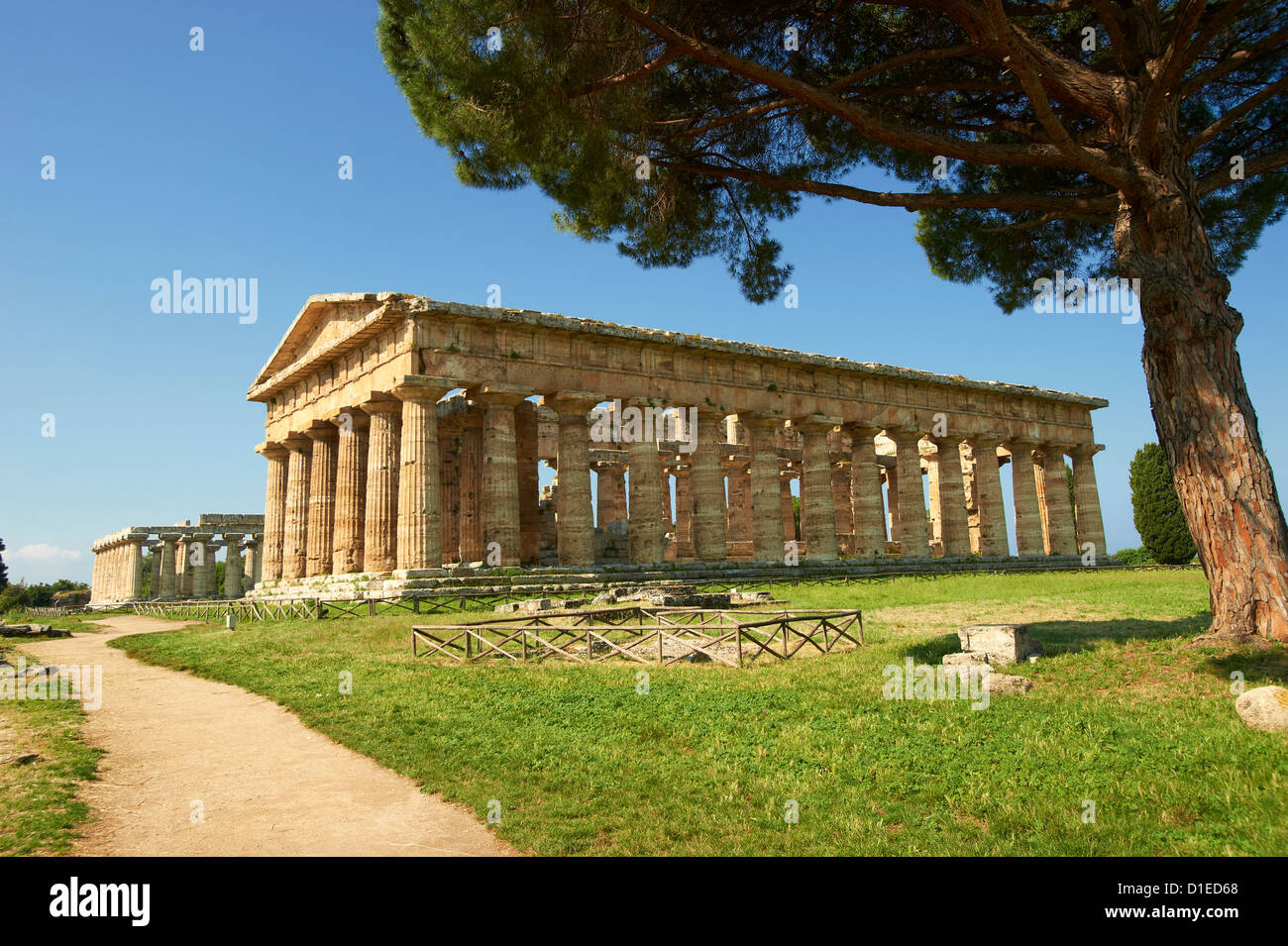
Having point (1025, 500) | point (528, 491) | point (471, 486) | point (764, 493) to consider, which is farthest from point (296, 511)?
point (1025, 500)

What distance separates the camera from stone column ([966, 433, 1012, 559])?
37.3 metres

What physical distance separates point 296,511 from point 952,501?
1095 inches

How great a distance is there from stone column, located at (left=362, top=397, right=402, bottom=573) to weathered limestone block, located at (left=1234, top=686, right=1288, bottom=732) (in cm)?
2224

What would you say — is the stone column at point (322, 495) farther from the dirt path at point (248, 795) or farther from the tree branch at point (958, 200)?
the tree branch at point (958, 200)

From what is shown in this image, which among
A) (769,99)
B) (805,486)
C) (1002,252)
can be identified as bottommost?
(805,486)

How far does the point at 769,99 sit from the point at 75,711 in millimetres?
13524

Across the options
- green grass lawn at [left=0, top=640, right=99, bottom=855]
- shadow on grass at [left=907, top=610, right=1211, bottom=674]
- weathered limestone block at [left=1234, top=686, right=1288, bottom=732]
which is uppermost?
shadow on grass at [left=907, top=610, right=1211, bottom=674]

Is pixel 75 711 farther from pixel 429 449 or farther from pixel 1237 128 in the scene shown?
pixel 1237 128

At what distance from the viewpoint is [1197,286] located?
1026 centimetres

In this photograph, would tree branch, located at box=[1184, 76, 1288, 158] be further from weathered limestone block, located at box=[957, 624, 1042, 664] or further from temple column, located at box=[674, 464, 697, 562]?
temple column, located at box=[674, 464, 697, 562]

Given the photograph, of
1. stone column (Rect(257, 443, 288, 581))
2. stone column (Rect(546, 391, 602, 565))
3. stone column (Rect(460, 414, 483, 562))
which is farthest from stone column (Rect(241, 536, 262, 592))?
stone column (Rect(546, 391, 602, 565))

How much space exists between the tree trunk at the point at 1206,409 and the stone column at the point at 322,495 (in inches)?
1034
